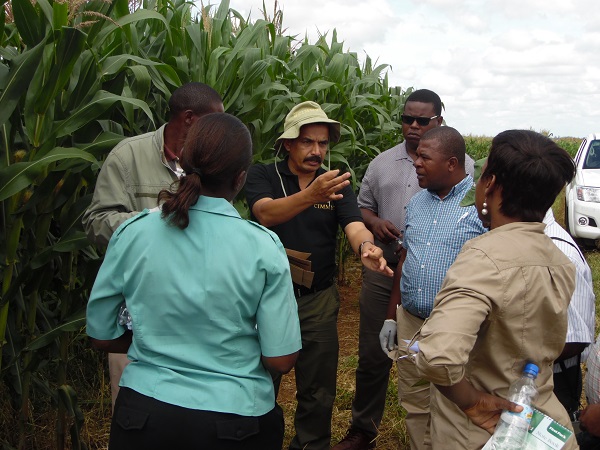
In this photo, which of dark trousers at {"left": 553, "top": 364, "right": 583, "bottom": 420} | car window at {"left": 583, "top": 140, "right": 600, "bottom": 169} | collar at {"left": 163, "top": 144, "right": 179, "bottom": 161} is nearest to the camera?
dark trousers at {"left": 553, "top": 364, "right": 583, "bottom": 420}

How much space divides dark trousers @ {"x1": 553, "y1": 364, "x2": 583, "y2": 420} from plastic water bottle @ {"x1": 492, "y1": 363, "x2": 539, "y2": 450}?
0.77m

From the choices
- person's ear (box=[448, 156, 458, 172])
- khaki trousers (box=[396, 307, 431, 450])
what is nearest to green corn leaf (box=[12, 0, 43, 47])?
person's ear (box=[448, 156, 458, 172])

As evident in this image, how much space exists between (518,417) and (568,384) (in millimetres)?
926

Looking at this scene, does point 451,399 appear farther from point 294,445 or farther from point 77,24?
point 77,24

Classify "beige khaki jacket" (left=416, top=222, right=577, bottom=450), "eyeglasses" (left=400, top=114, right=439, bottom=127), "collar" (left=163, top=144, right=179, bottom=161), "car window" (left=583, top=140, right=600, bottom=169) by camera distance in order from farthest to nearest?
"car window" (left=583, top=140, right=600, bottom=169) → "eyeglasses" (left=400, top=114, right=439, bottom=127) → "collar" (left=163, top=144, right=179, bottom=161) → "beige khaki jacket" (left=416, top=222, right=577, bottom=450)

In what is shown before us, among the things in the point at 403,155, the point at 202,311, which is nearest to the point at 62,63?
the point at 202,311

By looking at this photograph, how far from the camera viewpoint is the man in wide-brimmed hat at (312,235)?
337 centimetres

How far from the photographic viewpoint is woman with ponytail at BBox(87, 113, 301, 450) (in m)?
1.83

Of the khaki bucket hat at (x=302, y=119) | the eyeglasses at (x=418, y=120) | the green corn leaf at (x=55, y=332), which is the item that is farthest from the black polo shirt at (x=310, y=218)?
the eyeglasses at (x=418, y=120)

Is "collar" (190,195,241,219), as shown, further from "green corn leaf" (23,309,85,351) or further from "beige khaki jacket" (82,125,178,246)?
"green corn leaf" (23,309,85,351)

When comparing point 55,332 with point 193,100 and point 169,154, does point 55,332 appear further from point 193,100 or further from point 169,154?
point 193,100

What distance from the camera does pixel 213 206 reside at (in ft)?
6.33

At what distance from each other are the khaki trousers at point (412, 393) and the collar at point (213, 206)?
156 centimetres

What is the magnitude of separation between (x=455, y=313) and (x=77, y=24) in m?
2.19
